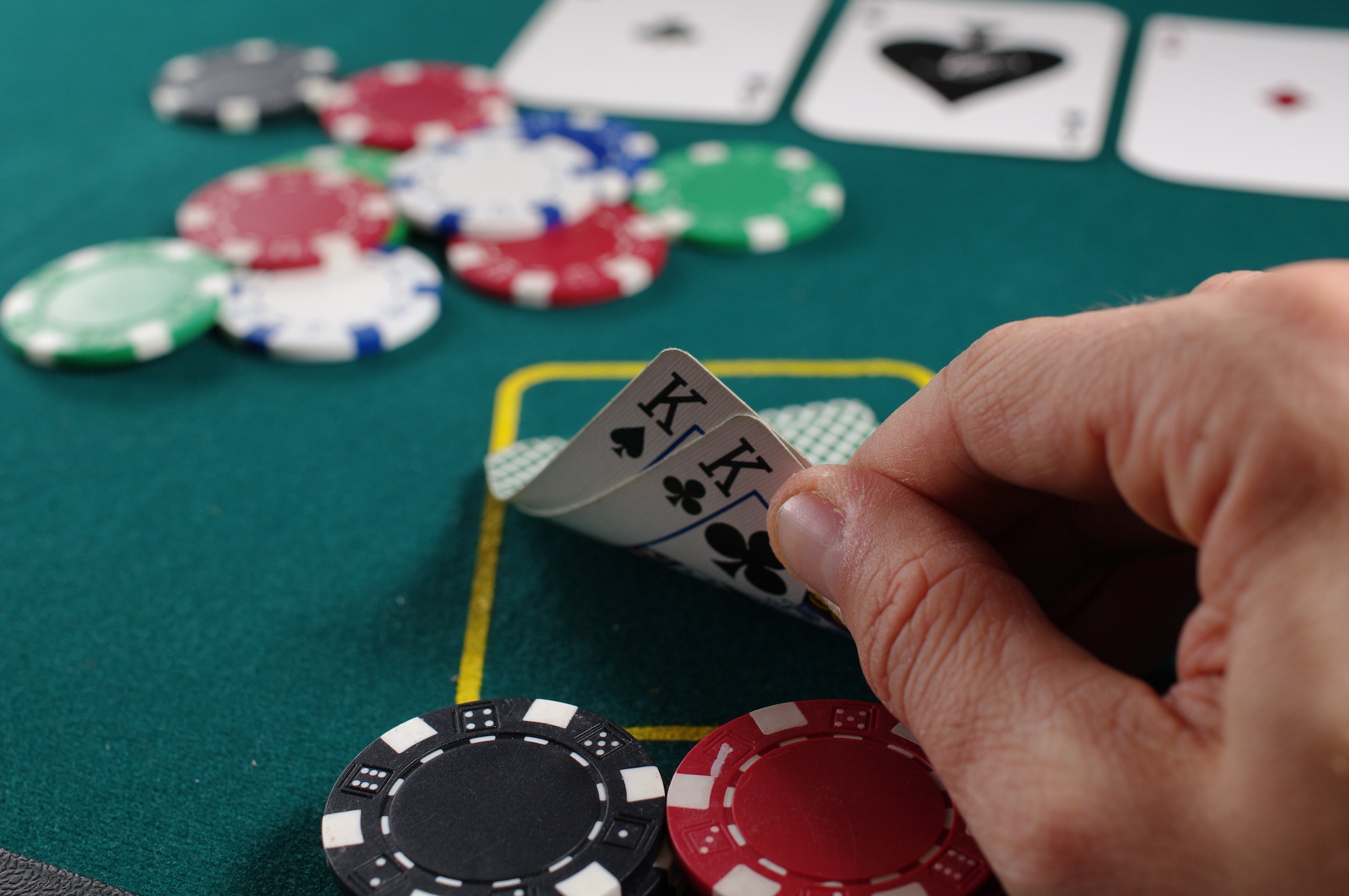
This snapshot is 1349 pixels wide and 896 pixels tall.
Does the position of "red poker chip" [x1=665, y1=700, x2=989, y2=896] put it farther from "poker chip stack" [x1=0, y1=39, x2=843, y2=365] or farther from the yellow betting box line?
"poker chip stack" [x1=0, y1=39, x2=843, y2=365]

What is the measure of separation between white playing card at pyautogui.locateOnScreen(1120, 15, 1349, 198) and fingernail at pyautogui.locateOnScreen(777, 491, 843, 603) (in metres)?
2.26

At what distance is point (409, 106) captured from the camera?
330cm

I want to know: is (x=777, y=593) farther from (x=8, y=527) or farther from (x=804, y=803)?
(x=8, y=527)

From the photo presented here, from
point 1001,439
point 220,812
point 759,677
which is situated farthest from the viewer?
point 759,677

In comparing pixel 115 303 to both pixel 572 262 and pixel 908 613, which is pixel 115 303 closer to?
pixel 572 262

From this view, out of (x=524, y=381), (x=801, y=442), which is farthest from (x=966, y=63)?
(x=801, y=442)

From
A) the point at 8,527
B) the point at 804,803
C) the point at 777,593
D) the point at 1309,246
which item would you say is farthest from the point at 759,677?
the point at 1309,246

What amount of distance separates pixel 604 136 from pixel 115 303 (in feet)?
4.25

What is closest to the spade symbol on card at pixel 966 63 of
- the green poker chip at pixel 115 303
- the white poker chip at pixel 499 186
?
the white poker chip at pixel 499 186

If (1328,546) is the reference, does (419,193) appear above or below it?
below

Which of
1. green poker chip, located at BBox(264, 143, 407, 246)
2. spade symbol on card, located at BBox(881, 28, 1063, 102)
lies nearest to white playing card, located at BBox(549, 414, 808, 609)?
green poker chip, located at BBox(264, 143, 407, 246)

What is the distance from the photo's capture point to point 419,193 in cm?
281

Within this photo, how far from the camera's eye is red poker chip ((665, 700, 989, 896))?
3.79 ft

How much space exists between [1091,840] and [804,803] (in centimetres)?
38
